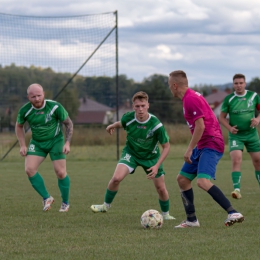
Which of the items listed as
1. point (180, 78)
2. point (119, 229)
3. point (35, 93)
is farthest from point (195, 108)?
point (35, 93)

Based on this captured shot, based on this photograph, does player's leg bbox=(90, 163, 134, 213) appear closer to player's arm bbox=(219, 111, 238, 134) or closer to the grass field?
the grass field

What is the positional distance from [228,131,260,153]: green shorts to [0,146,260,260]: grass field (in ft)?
2.93

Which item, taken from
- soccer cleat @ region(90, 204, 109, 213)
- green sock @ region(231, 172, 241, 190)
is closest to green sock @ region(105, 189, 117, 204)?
soccer cleat @ region(90, 204, 109, 213)

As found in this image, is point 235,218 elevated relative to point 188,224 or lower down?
elevated

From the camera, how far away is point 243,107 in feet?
37.3

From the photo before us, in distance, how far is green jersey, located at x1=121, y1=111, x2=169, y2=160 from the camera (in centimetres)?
839

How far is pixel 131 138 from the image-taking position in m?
8.56

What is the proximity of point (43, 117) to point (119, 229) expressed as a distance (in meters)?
2.69

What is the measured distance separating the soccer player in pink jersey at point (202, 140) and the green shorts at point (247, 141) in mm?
3944

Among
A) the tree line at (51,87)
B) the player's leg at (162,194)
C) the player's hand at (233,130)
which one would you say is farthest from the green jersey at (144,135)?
the tree line at (51,87)

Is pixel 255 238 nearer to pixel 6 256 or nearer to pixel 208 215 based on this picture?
pixel 208 215

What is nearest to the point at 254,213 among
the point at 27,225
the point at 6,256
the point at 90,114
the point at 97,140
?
the point at 27,225

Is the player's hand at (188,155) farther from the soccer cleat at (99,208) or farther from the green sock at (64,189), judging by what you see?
the green sock at (64,189)

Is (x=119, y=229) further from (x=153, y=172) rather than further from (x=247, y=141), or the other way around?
(x=247, y=141)
